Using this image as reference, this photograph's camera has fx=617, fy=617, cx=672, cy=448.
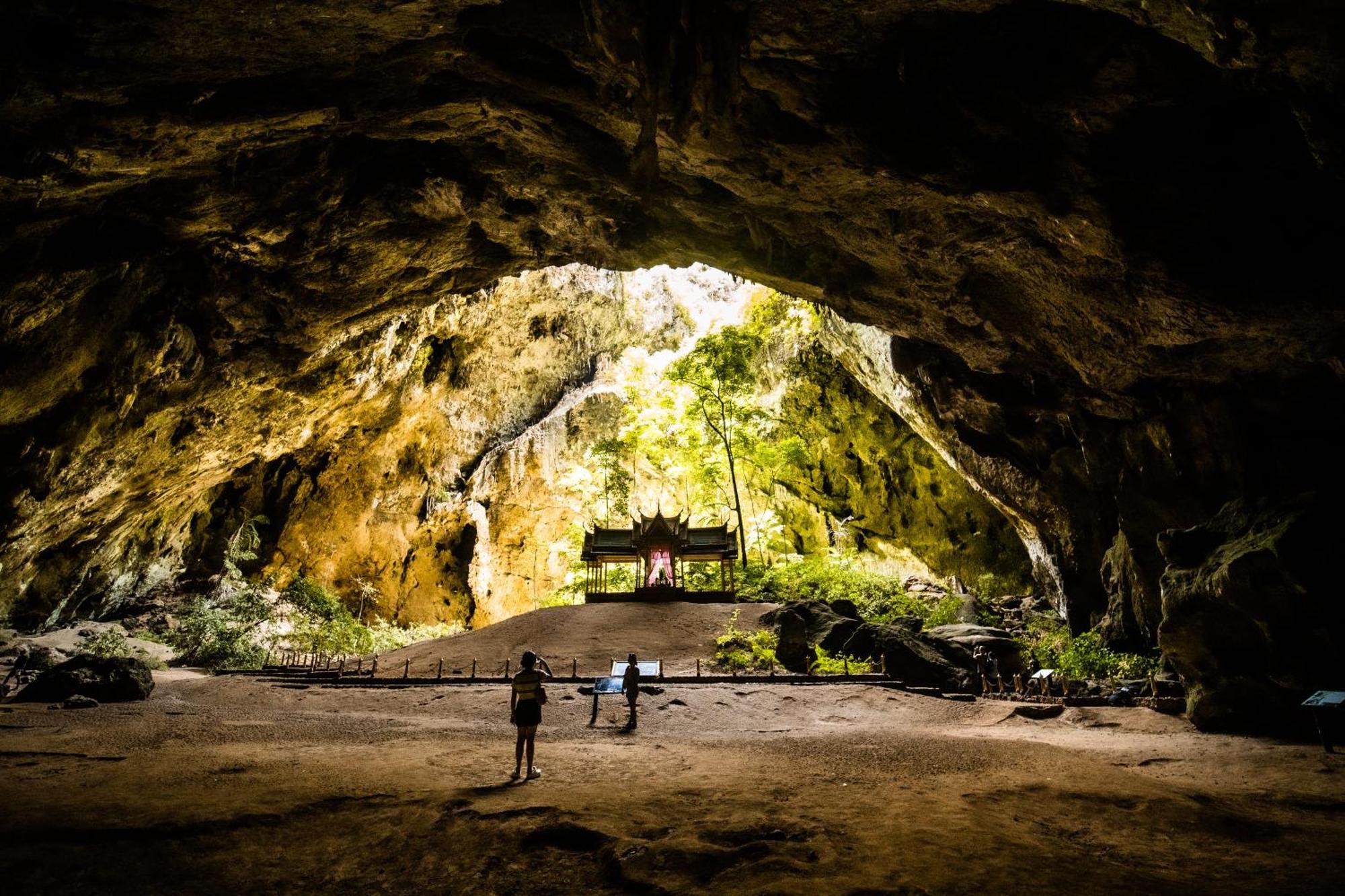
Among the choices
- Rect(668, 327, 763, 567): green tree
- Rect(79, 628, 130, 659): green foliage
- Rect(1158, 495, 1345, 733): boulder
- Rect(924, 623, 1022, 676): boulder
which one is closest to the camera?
Rect(1158, 495, 1345, 733): boulder

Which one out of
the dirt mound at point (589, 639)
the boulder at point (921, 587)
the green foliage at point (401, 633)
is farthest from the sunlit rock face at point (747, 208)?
the green foliage at point (401, 633)

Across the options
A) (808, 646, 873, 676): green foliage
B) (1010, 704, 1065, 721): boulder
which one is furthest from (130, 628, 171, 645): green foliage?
(1010, 704, 1065, 721): boulder

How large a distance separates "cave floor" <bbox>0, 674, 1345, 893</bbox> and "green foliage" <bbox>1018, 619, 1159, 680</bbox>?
396 cm

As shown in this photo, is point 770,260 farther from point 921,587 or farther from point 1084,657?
point 921,587

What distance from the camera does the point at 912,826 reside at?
487 cm

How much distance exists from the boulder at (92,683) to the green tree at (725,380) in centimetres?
2020

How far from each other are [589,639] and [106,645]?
44.3 feet

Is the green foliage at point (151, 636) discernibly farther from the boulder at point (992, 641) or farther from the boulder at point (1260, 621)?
the boulder at point (1260, 621)

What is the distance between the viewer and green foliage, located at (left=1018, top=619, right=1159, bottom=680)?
511 inches

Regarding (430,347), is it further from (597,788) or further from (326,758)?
(597,788)

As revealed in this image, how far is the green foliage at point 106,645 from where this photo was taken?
1701cm

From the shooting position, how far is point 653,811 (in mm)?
5234

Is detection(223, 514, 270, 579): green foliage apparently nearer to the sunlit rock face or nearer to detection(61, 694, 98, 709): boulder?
the sunlit rock face

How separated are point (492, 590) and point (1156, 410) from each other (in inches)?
1116
